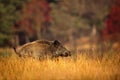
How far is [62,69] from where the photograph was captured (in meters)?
11.0

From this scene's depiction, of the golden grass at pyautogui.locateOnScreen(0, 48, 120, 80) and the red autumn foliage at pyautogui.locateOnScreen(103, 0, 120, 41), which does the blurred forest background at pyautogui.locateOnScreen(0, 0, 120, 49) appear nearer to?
the red autumn foliage at pyautogui.locateOnScreen(103, 0, 120, 41)

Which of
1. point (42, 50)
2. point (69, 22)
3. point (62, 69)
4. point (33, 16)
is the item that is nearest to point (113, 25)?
point (69, 22)

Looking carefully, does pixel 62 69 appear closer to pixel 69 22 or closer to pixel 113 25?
pixel 113 25

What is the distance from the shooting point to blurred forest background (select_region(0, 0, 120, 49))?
41.5 meters

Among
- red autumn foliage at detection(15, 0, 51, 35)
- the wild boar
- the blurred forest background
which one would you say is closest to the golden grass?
the wild boar

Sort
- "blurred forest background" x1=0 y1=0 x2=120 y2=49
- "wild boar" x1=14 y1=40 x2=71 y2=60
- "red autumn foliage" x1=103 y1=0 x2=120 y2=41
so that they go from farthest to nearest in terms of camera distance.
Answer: "blurred forest background" x1=0 y1=0 x2=120 y2=49, "red autumn foliage" x1=103 y1=0 x2=120 y2=41, "wild boar" x1=14 y1=40 x2=71 y2=60

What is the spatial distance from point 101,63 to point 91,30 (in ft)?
112

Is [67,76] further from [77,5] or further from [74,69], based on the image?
[77,5]

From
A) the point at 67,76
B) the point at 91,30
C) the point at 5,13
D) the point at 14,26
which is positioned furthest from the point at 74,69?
the point at 91,30

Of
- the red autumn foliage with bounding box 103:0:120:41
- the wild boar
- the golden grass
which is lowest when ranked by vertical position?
the red autumn foliage with bounding box 103:0:120:41

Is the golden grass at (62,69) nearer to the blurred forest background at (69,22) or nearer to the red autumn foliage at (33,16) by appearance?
the blurred forest background at (69,22)

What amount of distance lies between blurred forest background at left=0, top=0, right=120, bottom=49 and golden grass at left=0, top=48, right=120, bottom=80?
94.1 feet

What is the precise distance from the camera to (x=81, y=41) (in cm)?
4534

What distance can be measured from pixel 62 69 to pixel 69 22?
106 feet
